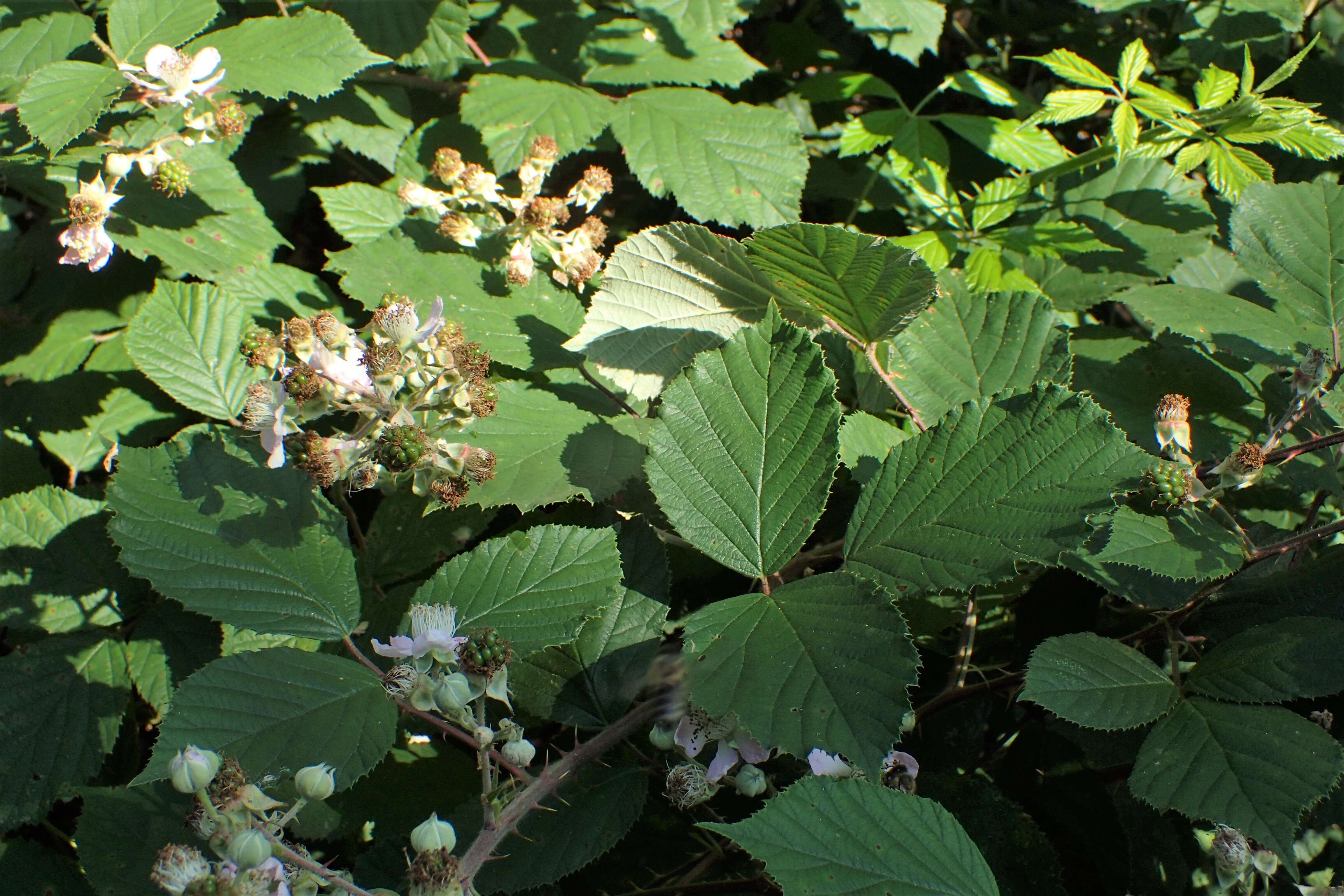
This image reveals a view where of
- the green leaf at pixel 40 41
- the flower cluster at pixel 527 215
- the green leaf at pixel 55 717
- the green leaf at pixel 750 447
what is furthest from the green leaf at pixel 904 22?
the green leaf at pixel 55 717

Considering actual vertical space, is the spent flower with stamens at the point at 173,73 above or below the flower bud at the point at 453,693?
above

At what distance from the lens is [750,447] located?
129 centimetres

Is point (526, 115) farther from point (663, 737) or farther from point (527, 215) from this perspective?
point (663, 737)

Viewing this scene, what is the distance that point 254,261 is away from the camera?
2.04m

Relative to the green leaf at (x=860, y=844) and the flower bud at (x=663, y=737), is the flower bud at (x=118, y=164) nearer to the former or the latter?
the flower bud at (x=663, y=737)

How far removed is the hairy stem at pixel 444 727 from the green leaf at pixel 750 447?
38 centimetres

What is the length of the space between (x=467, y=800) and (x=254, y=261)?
131 cm

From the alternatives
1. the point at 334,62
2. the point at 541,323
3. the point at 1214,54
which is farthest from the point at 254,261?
the point at 1214,54

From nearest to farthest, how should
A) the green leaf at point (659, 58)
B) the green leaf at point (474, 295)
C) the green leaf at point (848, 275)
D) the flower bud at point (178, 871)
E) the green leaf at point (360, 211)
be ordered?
the flower bud at point (178, 871) < the green leaf at point (848, 275) < the green leaf at point (474, 295) < the green leaf at point (360, 211) < the green leaf at point (659, 58)

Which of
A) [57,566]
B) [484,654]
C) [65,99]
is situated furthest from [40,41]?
[484,654]

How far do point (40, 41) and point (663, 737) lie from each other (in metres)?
1.95

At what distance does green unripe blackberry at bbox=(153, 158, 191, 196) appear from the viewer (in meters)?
1.86

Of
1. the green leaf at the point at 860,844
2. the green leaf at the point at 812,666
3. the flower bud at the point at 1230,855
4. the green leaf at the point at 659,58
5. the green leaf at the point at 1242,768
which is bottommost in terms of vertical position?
the flower bud at the point at 1230,855

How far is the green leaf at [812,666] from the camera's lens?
1.02 meters
